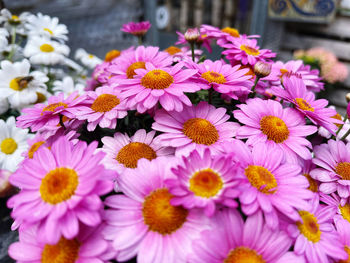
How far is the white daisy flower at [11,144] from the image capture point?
868mm

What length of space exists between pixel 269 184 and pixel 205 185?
0.11 metres

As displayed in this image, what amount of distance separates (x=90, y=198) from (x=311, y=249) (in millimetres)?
331

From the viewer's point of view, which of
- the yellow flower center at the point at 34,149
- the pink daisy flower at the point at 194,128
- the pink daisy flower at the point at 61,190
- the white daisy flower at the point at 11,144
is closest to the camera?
the pink daisy flower at the point at 61,190

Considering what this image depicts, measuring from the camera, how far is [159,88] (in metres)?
0.52

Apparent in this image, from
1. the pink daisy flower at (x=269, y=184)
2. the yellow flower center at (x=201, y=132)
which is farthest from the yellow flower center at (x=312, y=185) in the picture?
the yellow flower center at (x=201, y=132)

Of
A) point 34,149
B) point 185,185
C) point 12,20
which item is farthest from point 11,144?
point 185,185

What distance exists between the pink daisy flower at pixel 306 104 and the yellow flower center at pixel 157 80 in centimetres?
21

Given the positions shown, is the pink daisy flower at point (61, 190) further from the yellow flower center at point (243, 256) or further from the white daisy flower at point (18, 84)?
the white daisy flower at point (18, 84)

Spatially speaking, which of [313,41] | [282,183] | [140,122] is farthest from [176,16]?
[282,183]

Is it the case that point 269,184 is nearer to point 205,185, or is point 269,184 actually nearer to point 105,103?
point 205,185

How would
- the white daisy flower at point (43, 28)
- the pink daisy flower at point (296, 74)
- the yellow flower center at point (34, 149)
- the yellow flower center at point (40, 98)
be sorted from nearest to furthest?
the yellow flower center at point (34, 149) < the pink daisy flower at point (296, 74) < the yellow flower center at point (40, 98) < the white daisy flower at point (43, 28)

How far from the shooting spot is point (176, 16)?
8.82 feet

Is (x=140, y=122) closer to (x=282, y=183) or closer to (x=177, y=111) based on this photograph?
(x=177, y=111)

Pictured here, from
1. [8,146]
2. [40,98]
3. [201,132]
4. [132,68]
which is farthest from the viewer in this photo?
[40,98]
